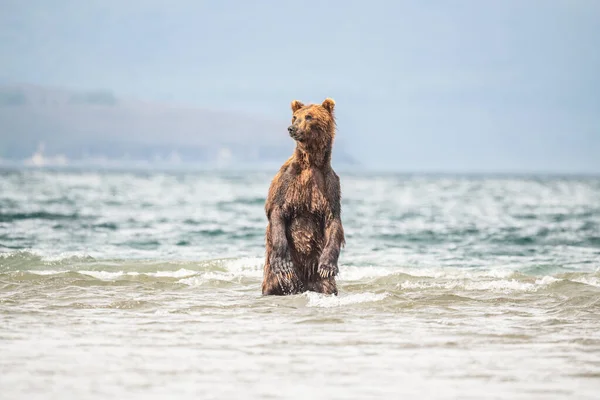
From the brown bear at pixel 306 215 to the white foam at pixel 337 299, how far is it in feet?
0.69

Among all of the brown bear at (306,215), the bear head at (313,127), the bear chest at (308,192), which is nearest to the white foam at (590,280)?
the brown bear at (306,215)

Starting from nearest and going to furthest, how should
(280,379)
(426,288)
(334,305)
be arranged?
1. (280,379)
2. (334,305)
3. (426,288)

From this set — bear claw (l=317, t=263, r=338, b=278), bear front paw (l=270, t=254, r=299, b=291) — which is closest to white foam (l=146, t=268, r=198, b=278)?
bear front paw (l=270, t=254, r=299, b=291)

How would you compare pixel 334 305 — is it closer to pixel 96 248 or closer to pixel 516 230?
pixel 96 248

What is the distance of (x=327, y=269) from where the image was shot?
8250 millimetres

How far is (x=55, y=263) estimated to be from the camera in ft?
42.8

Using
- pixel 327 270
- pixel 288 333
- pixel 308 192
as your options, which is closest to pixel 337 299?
pixel 327 270

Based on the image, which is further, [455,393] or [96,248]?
[96,248]

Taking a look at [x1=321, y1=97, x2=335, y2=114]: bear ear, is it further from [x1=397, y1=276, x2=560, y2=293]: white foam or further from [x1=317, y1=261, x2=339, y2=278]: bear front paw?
[x1=397, y1=276, x2=560, y2=293]: white foam

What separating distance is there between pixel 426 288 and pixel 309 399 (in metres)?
5.62

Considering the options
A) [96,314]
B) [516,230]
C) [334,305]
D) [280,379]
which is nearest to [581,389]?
[280,379]

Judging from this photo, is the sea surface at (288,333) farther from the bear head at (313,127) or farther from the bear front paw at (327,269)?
the bear head at (313,127)

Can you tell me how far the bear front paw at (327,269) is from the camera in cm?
824

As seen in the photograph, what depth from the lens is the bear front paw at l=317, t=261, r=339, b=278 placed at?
8242 mm
